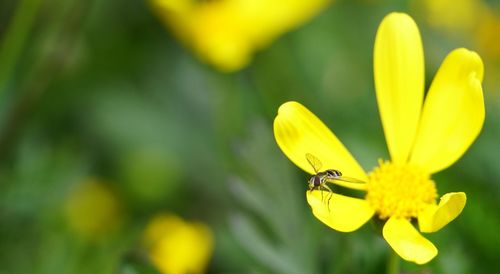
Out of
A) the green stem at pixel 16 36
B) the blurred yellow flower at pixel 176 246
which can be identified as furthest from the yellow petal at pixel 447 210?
the green stem at pixel 16 36

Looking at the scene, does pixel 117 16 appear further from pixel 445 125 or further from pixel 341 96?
pixel 445 125

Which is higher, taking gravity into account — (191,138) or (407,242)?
(407,242)

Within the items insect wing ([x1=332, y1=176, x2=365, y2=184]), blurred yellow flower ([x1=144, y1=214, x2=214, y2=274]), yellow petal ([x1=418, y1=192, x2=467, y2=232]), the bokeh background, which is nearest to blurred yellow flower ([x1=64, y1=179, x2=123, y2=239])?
the bokeh background

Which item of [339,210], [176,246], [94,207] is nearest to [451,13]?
[94,207]

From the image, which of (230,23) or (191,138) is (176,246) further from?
(191,138)

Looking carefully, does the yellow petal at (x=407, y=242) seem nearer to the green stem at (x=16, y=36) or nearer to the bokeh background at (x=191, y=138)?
the bokeh background at (x=191, y=138)

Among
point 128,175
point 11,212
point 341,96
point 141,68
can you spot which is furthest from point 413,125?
point 141,68

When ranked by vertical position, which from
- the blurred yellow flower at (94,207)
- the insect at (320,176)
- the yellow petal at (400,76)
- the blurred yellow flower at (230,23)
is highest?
the yellow petal at (400,76)
